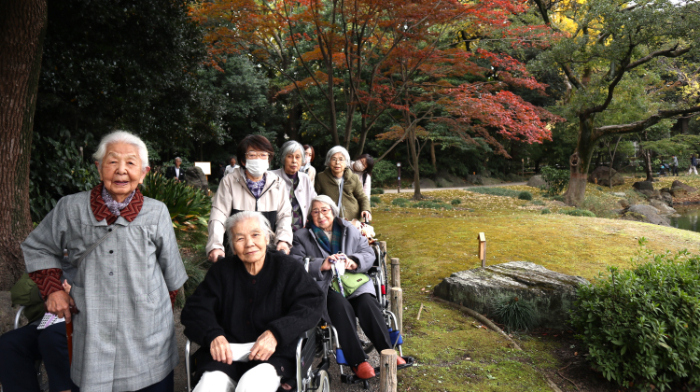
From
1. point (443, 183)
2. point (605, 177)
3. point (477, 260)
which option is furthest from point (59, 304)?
point (605, 177)

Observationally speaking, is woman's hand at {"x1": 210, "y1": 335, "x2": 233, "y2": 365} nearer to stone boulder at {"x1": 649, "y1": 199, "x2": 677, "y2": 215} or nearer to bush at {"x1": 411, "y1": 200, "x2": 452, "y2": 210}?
bush at {"x1": 411, "y1": 200, "x2": 452, "y2": 210}

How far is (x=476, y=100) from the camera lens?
31.6 ft

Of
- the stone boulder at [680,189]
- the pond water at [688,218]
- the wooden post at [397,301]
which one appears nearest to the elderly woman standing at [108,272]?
the wooden post at [397,301]

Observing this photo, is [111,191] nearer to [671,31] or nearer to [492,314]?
[492,314]

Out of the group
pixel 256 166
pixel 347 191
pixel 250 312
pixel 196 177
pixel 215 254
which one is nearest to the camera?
pixel 250 312

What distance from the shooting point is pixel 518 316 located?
4.39 metres

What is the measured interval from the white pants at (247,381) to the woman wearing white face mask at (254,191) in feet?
3.38

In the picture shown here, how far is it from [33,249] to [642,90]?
16.0 m

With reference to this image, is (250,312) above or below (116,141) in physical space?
below

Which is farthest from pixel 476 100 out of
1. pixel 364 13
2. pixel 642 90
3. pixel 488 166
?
pixel 488 166

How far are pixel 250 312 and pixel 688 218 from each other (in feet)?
58.4

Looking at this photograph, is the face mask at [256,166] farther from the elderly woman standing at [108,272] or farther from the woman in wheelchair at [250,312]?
the elderly woman standing at [108,272]

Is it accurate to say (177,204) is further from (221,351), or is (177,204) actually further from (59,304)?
(221,351)

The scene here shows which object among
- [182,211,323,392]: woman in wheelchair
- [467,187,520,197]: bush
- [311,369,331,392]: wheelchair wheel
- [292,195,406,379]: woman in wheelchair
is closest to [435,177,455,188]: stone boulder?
[467,187,520,197]: bush
